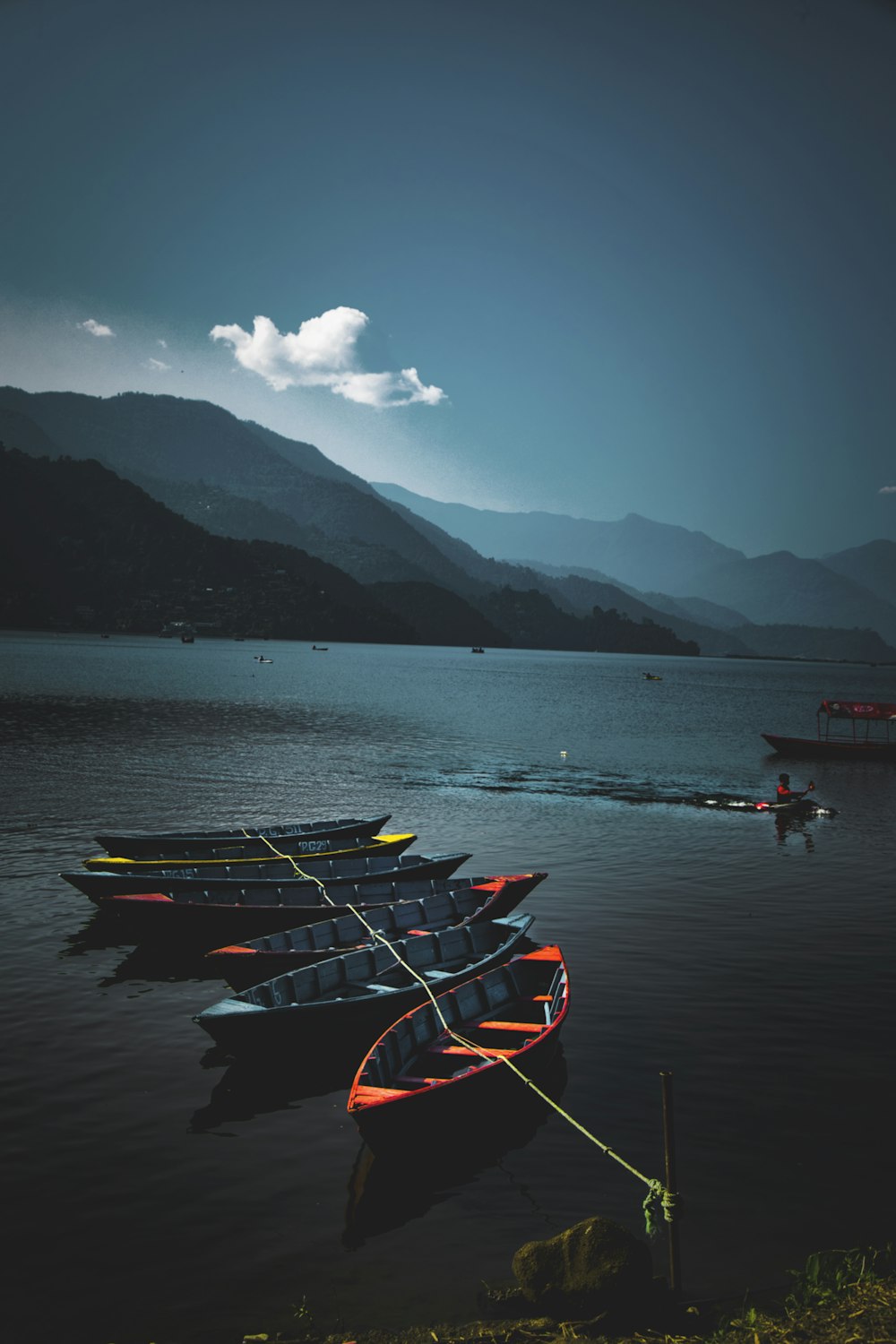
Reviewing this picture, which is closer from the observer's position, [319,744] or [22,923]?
[22,923]

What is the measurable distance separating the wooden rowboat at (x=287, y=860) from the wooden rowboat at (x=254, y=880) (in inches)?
7.0

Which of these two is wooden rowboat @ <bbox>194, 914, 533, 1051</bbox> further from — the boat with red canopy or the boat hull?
the boat hull

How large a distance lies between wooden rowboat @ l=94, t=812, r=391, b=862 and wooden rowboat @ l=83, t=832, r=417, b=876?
0.73 feet

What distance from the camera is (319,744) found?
66500mm

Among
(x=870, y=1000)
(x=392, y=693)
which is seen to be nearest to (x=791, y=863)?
(x=870, y=1000)

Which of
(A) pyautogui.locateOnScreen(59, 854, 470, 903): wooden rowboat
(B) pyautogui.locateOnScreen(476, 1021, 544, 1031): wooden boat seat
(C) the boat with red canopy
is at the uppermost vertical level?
(C) the boat with red canopy

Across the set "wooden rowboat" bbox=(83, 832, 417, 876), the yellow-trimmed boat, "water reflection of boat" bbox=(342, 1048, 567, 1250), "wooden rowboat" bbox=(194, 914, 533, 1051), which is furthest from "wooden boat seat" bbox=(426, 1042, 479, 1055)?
the yellow-trimmed boat

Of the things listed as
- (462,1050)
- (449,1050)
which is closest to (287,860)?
(449,1050)

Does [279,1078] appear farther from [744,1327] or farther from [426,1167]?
[744,1327]

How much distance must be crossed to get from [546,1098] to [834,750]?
64.7 meters

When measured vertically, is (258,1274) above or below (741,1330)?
below

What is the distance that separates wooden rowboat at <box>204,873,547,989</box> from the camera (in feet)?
59.6

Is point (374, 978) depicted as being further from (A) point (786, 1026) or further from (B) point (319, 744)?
(B) point (319, 744)

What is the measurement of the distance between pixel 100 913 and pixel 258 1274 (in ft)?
52.4
